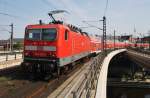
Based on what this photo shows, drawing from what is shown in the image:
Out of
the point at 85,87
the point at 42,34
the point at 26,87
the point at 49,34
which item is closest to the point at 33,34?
the point at 42,34

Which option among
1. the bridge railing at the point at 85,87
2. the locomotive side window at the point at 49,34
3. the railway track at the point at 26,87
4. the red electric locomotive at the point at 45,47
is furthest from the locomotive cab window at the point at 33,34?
the bridge railing at the point at 85,87

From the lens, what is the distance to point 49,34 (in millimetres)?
16047

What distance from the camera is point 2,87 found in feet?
41.7

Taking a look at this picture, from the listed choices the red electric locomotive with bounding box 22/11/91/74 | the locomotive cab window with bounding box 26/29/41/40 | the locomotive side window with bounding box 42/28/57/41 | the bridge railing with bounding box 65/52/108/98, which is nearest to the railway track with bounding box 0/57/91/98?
the red electric locomotive with bounding box 22/11/91/74

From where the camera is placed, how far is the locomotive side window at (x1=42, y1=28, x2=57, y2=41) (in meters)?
15.8

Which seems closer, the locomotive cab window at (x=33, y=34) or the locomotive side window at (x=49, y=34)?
the locomotive side window at (x=49, y=34)

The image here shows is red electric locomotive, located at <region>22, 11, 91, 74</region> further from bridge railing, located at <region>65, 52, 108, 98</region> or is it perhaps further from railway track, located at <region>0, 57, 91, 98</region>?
bridge railing, located at <region>65, 52, 108, 98</region>

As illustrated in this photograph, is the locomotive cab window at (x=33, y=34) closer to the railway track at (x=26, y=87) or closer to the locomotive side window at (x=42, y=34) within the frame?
the locomotive side window at (x=42, y=34)

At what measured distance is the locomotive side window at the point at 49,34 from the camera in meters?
15.8

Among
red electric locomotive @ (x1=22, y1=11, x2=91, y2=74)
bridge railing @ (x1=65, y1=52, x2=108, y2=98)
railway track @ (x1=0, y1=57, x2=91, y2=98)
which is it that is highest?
red electric locomotive @ (x1=22, y1=11, x2=91, y2=74)

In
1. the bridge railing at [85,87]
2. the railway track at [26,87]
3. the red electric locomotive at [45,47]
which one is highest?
the red electric locomotive at [45,47]

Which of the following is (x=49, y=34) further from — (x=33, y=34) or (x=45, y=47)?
(x=33, y=34)

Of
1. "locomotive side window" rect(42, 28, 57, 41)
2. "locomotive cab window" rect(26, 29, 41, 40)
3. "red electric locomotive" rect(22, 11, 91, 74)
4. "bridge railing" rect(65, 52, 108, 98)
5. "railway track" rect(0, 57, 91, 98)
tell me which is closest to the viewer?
"bridge railing" rect(65, 52, 108, 98)

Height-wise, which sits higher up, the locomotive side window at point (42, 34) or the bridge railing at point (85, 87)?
the locomotive side window at point (42, 34)
